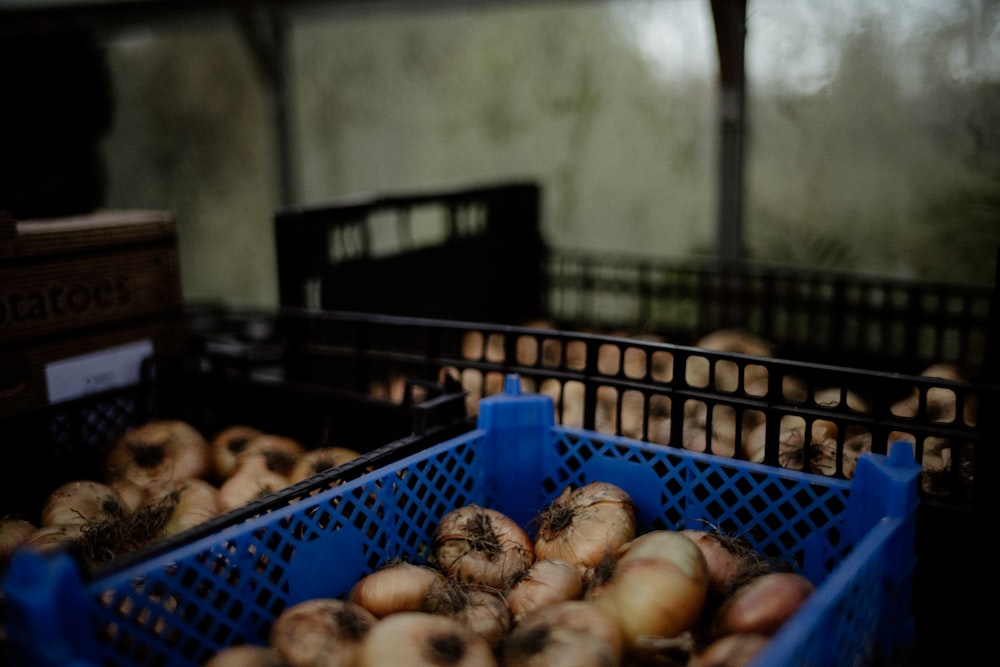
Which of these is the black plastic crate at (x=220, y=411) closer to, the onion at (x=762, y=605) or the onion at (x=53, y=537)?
the onion at (x=53, y=537)

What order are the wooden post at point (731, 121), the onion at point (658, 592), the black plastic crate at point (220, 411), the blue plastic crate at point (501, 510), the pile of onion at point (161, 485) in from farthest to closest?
1. the wooden post at point (731, 121)
2. the black plastic crate at point (220, 411)
3. the pile of onion at point (161, 485)
4. the onion at point (658, 592)
5. the blue plastic crate at point (501, 510)

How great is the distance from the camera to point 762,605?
116 cm

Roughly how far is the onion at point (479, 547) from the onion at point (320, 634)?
0.76ft

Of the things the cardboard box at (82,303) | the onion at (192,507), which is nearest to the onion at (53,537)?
Result: the onion at (192,507)

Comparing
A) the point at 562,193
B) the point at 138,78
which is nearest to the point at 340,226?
the point at 562,193

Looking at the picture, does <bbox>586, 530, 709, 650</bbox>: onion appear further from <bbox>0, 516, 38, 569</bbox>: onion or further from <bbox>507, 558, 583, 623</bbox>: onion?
<bbox>0, 516, 38, 569</bbox>: onion

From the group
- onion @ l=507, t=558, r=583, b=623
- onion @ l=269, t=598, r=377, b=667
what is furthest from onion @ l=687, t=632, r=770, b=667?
onion @ l=269, t=598, r=377, b=667

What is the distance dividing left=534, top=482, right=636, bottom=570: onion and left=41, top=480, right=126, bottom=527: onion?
0.85m

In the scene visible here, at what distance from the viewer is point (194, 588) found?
112cm

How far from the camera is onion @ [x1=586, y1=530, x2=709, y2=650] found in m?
1.18

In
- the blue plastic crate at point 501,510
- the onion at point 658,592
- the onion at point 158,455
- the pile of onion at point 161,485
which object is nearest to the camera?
the blue plastic crate at point 501,510

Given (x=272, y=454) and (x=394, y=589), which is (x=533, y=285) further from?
(x=394, y=589)

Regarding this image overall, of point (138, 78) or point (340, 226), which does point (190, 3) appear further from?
point (138, 78)

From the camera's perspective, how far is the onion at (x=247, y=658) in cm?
105
